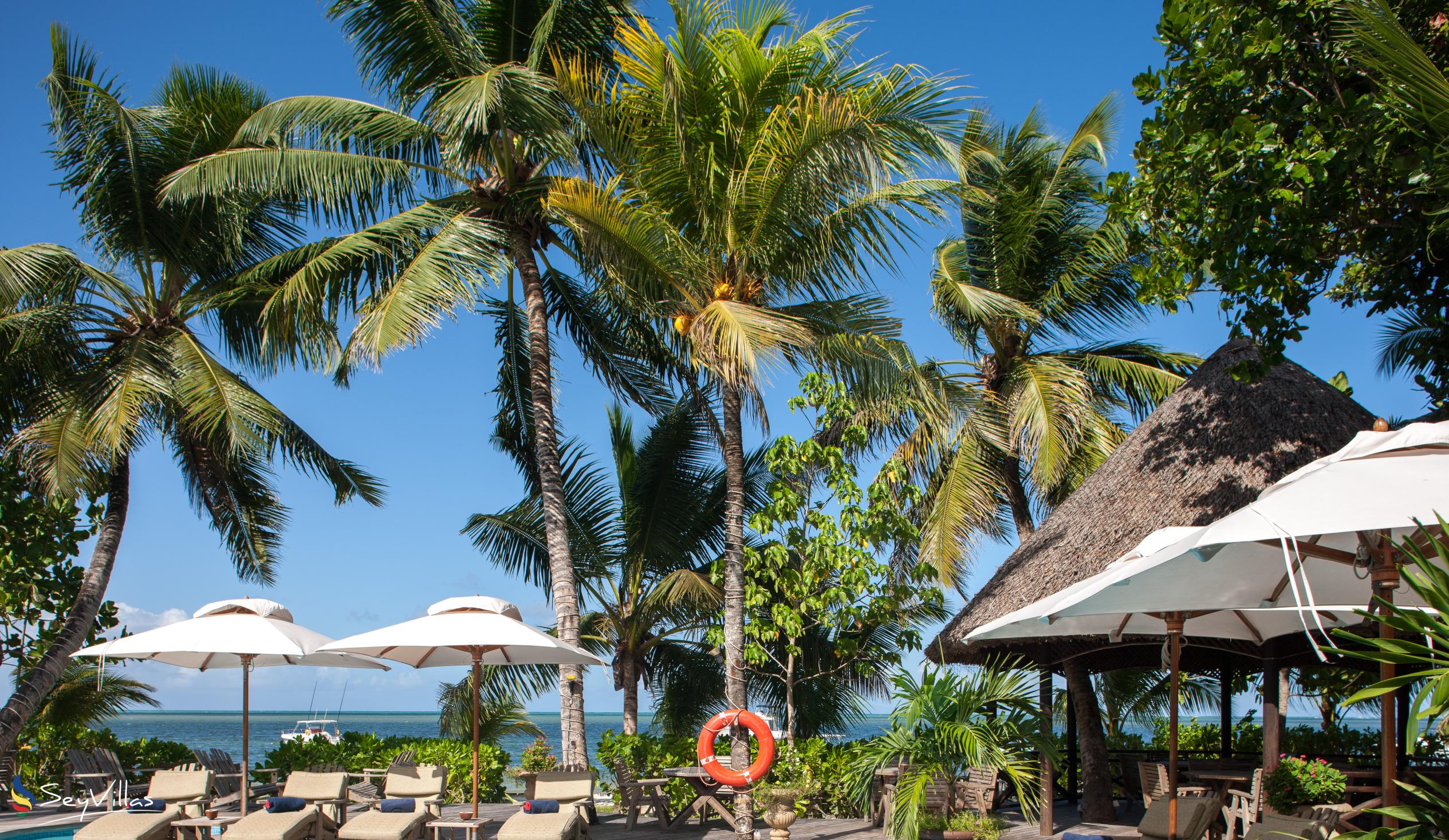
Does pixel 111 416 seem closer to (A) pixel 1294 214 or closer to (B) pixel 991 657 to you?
(B) pixel 991 657

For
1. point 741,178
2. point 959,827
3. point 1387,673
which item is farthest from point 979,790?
point 741,178

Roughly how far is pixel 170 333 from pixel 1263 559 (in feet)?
48.2

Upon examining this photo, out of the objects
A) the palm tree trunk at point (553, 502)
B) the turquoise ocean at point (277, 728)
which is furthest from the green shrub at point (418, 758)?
the turquoise ocean at point (277, 728)

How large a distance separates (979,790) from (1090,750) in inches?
92.1

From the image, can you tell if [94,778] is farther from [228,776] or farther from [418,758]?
[418,758]

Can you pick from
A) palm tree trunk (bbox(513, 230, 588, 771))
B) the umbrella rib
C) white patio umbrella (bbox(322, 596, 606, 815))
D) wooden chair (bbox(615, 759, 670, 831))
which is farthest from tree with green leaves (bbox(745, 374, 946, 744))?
the umbrella rib

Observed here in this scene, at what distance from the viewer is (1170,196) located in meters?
9.09

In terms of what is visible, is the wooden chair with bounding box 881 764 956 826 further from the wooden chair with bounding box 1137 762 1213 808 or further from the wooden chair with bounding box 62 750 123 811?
the wooden chair with bounding box 62 750 123 811

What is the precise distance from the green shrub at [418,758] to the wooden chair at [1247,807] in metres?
8.14

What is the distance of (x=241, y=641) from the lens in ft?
30.6

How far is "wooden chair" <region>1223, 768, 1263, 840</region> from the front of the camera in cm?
895

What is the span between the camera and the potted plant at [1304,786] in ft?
27.8

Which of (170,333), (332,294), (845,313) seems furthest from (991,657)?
(170,333)

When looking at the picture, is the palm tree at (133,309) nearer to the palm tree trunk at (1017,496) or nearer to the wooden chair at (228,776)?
the wooden chair at (228,776)
